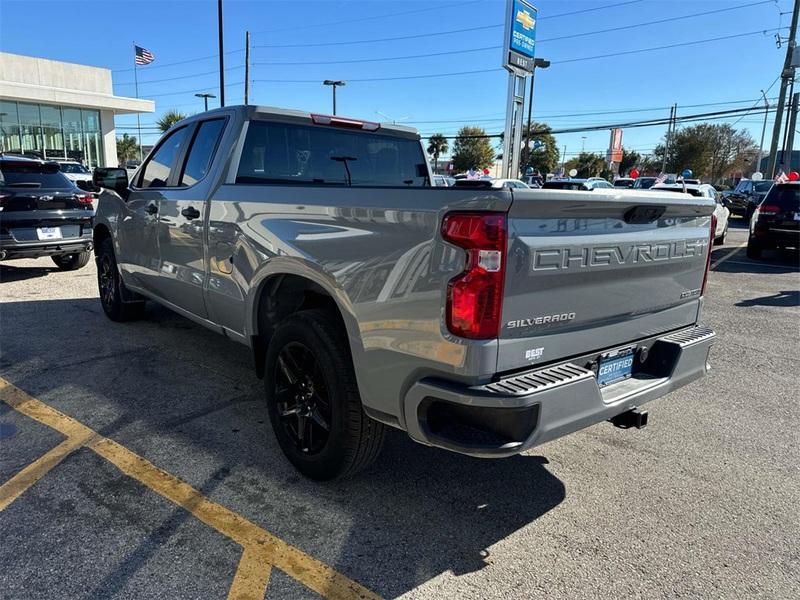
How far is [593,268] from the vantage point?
2572 millimetres

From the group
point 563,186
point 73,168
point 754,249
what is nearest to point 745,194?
point 754,249

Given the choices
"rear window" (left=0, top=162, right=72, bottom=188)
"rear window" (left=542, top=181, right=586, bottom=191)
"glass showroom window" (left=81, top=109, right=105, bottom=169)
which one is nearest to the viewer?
"rear window" (left=542, top=181, right=586, bottom=191)

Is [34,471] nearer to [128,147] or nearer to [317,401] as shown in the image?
[317,401]

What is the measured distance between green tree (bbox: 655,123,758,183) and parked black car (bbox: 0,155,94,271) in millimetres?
57213

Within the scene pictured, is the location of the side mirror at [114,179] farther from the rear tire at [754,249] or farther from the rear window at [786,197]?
the rear tire at [754,249]

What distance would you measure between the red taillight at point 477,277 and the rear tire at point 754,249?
1295 cm

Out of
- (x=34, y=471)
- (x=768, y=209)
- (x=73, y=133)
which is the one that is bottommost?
(x=34, y=471)

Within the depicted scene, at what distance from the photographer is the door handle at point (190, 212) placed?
4.11 meters

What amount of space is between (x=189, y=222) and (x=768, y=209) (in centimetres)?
1235

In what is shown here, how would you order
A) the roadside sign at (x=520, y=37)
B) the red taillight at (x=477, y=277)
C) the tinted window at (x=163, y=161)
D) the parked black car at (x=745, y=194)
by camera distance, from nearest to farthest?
1. the red taillight at (x=477, y=277)
2. the tinted window at (x=163, y=161)
3. the roadside sign at (x=520, y=37)
4. the parked black car at (x=745, y=194)

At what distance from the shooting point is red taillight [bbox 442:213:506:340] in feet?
7.24

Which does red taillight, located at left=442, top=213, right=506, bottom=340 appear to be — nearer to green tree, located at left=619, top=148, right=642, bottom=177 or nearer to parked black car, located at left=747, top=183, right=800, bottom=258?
parked black car, located at left=747, top=183, right=800, bottom=258

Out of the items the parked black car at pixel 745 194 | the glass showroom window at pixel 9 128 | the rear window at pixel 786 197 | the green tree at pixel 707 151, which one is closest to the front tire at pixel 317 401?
the rear window at pixel 786 197

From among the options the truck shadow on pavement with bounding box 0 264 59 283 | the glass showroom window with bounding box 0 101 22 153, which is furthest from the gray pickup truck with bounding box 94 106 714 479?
the glass showroom window with bounding box 0 101 22 153
